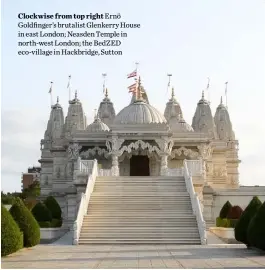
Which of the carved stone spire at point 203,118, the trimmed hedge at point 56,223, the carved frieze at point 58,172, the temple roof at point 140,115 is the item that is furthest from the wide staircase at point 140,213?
the carved stone spire at point 203,118

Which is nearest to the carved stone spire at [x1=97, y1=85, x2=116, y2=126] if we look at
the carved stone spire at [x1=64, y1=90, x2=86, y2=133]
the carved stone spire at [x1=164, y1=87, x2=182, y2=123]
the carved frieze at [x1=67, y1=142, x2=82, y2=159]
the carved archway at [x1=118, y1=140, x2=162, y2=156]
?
the carved stone spire at [x1=64, y1=90, x2=86, y2=133]

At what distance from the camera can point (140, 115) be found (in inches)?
1571

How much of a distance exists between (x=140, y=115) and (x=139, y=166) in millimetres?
3635

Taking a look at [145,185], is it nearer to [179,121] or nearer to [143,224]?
[143,224]

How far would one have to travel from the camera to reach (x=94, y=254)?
62.2ft

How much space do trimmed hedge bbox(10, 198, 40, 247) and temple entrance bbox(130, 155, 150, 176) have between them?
20324 millimetres

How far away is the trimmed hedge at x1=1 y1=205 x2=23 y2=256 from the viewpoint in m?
17.2

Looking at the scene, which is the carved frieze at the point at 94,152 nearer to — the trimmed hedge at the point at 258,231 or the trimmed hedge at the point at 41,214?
the trimmed hedge at the point at 41,214

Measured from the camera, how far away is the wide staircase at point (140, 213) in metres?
24.6

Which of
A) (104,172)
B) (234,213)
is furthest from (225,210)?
(104,172)

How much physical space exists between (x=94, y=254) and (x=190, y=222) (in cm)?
802

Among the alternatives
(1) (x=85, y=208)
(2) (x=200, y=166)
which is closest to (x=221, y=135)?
(2) (x=200, y=166)

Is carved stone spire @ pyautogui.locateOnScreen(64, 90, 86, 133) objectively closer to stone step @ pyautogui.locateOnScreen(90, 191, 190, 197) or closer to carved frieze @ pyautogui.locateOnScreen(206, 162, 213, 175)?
carved frieze @ pyautogui.locateOnScreen(206, 162, 213, 175)

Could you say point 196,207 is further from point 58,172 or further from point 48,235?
point 58,172
